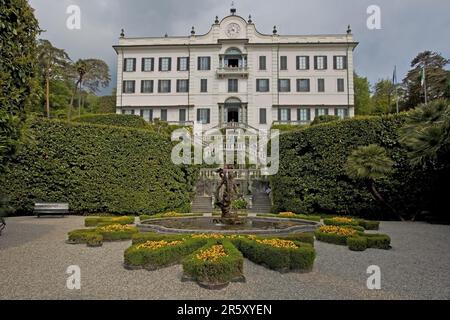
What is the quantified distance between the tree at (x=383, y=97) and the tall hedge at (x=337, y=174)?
31.3 m

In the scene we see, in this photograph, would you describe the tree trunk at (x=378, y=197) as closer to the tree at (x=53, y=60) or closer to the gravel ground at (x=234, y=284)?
the gravel ground at (x=234, y=284)

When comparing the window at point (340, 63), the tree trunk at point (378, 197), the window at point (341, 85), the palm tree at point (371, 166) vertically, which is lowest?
the tree trunk at point (378, 197)

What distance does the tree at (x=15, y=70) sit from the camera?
748 centimetres

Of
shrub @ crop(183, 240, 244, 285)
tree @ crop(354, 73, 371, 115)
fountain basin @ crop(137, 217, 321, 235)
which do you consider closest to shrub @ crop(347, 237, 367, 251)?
fountain basin @ crop(137, 217, 321, 235)

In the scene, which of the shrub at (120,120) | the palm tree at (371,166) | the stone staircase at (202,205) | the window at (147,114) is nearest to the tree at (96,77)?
the window at (147,114)

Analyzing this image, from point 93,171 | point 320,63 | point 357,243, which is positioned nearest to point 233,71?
point 320,63

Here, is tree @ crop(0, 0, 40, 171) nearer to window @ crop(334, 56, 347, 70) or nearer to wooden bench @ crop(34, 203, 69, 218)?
wooden bench @ crop(34, 203, 69, 218)

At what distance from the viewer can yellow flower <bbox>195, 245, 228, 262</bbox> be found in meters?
5.82

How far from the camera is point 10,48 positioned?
25.3 ft

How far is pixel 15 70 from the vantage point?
7805 mm

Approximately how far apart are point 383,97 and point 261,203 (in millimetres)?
43449

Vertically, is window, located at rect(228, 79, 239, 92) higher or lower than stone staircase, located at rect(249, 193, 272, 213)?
higher
